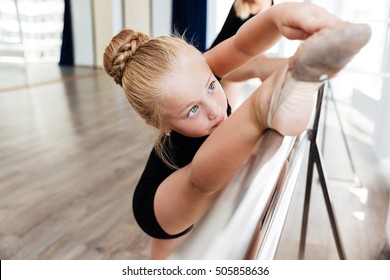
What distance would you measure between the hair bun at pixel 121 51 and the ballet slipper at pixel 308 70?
1.36 feet

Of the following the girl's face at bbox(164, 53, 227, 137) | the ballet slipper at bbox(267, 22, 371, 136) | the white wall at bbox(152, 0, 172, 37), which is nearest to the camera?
the ballet slipper at bbox(267, 22, 371, 136)

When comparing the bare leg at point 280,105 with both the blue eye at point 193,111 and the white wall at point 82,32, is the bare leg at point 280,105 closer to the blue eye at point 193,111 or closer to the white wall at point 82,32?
the blue eye at point 193,111

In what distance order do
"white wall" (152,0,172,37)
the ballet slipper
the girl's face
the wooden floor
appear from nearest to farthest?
the ballet slipper
the girl's face
the wooden floor
"white wall" (152,0,172,37)

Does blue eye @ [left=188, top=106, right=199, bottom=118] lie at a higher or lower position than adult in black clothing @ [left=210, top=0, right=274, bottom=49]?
lower

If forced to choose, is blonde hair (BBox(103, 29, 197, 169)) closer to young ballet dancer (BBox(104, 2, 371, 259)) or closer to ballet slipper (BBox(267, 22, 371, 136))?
young ballet dancer (BBox(104, 2, 371, 259))

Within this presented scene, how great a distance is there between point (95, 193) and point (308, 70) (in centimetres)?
188

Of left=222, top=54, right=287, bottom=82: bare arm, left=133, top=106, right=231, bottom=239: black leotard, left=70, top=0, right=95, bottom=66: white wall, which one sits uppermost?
left=222, top=54, right=287, bottom=82: bare arm

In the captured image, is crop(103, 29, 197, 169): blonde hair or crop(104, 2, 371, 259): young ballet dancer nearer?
crop(104, 2, 371, 259): young ballet dancer

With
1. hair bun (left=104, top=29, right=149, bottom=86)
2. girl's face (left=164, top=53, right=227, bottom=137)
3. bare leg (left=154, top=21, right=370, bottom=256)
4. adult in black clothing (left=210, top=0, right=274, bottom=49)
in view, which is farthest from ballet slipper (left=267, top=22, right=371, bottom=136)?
adult in black clothing (left=210, top=0, right=274, bottom=49)

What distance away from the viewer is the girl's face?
23.8 inches

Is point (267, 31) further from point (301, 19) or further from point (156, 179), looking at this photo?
point (156, 179)

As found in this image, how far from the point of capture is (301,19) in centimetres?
41

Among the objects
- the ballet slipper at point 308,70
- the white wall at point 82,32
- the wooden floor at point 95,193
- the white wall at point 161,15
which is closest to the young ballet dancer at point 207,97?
the ballet slipper at point 308,70

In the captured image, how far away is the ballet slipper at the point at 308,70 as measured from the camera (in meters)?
0.30
